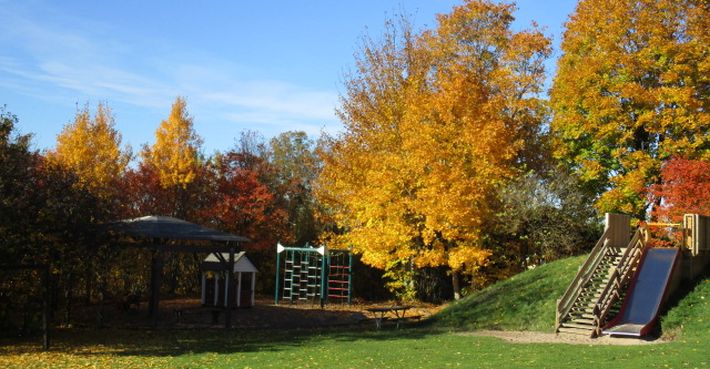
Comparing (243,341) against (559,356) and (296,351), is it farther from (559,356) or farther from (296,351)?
(559,356)

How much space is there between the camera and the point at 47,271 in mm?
18000

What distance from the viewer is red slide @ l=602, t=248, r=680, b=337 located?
18.6 meters

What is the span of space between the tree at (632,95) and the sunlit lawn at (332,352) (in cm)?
1310

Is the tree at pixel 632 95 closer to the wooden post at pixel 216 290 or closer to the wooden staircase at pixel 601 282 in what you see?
the wooden staircase at pixel 601 282

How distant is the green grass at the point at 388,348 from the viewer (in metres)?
13.8

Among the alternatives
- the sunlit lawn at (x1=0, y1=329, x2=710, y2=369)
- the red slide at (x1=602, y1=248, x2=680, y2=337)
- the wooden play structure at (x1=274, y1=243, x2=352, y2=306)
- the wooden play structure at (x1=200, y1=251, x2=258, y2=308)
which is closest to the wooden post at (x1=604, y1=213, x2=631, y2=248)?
the red slide at (x1=602, y1=248, x2=680, y2=337)

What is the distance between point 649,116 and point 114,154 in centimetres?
2497

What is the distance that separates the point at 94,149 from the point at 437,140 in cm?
1831

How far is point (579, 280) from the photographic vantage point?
68.3ft

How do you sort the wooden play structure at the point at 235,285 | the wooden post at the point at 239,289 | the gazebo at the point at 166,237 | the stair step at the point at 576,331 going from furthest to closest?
the wooden post at the point at 239,289 < the wooden play structure at the point at 235,285 < the gazebo at the point at 166,237 < the stair step at the point at 576,331

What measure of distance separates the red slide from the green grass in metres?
0.51

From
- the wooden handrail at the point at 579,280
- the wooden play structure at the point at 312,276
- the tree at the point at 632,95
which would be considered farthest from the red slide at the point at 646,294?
the wooden play structure at the point at 312,276

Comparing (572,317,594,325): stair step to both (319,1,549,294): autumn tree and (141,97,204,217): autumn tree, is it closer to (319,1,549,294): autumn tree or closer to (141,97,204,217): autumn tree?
(319,1,549,294): autumn tree

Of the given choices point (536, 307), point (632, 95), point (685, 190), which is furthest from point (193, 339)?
point (632, 95)
